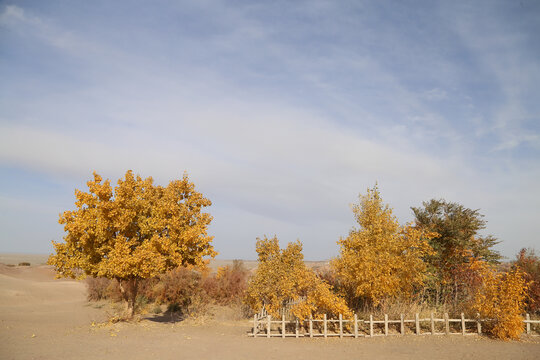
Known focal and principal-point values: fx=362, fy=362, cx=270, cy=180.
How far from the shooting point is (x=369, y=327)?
19016 millimetres

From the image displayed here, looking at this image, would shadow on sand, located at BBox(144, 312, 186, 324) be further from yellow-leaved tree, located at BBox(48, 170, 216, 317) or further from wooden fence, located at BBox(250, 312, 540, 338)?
wooden fence, located at BBox(250, 312, 540, 338)

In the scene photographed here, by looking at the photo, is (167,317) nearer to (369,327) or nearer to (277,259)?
(277,259)

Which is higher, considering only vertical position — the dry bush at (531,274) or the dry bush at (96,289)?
the dry bush at (531,274)

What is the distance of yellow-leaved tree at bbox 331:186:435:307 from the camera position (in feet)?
60.1

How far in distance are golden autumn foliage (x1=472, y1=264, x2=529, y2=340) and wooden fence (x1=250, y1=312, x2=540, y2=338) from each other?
2.27 ft

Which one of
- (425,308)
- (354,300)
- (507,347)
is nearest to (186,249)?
(354,300)

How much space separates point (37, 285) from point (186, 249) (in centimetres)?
2683

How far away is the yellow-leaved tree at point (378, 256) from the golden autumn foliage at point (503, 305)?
10.4ft

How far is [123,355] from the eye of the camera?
44.0ft

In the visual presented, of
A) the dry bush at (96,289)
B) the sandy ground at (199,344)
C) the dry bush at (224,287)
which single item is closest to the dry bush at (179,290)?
the dry bush at (224,287)

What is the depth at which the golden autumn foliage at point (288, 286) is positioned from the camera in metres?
17.3

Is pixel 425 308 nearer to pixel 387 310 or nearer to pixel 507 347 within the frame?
pixel 387 310

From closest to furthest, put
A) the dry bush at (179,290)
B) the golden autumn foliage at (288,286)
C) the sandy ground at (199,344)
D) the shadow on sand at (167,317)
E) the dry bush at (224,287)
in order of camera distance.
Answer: the sandy ground at (199,344) < the golden autumn foliage at (288,286) < the shadow on sand at (167,317) < the dry bush at (179,290) < the dry bush at (224,287)

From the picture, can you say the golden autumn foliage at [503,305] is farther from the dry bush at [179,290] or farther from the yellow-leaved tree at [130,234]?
the dry bush at [179,290]
